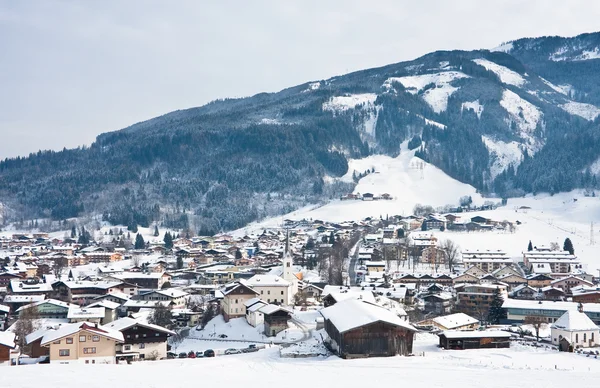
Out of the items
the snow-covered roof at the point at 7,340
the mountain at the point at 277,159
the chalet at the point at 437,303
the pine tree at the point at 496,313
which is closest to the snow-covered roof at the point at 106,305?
the snow-covered roof at the point at 7,340

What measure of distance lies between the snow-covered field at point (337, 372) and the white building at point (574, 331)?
2.71 m

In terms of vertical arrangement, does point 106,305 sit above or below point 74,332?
below

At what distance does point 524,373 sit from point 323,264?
4016 centimetres

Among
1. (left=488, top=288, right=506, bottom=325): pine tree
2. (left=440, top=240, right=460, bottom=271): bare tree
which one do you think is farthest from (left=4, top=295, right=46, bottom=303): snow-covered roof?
(left=440, top=240, right=460, bottom=271): bare tree

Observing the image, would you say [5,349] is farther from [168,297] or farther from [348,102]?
[348,102]

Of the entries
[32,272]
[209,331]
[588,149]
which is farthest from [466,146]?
[209,331]

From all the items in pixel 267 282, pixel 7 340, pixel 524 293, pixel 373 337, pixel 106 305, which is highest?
pixel 7 340

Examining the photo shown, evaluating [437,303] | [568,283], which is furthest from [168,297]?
[568,283]

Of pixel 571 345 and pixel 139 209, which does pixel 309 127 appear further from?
pixel 571 345

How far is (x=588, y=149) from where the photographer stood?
14950 cm

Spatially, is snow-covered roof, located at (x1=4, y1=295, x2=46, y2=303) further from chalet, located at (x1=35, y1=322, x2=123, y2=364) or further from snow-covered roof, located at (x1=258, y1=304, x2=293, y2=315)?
chalet, located at (x1=35, y1=322, x2=123, y2=364)

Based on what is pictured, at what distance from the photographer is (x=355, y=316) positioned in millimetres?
29516

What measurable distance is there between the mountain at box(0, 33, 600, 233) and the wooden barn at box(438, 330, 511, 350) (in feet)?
288

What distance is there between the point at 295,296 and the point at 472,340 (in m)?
19.7
